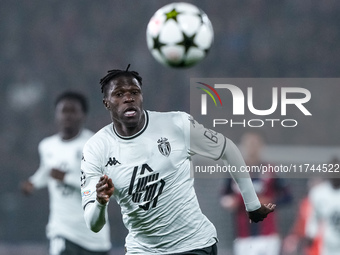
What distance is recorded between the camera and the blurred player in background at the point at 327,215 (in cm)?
872

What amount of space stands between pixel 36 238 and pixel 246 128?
4.15m

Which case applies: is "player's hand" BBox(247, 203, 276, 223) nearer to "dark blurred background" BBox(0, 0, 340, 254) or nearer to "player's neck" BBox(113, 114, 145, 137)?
"player's neck" BBox(113, 114, 145, 137)

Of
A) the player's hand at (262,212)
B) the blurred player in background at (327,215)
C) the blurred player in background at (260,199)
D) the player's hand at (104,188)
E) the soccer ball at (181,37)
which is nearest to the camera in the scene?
the player's hand at (104,188)

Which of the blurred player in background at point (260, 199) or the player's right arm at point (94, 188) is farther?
the blurred player in background at point (260, 199)

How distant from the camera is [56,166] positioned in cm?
752

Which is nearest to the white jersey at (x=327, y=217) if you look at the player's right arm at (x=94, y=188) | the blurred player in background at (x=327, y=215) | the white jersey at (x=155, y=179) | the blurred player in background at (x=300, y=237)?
the blurred player in background at (x=327, y=215)

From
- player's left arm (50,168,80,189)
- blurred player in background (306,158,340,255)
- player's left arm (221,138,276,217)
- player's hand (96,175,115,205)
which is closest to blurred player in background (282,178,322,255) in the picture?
blurred player in background (306,158,340,255)

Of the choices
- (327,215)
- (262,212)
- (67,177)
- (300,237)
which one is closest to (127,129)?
(262,212)

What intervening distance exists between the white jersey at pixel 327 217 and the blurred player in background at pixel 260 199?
55cm

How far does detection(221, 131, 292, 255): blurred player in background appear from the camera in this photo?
852 cm

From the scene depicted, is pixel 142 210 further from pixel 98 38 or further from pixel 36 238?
pixel 98 38

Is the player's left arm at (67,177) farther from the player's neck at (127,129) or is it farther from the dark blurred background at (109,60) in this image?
the dark blurred background at (109,60)

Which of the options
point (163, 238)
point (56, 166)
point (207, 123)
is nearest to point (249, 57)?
point (207, 123)

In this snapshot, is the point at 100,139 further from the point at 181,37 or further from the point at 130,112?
the point at 181,37
